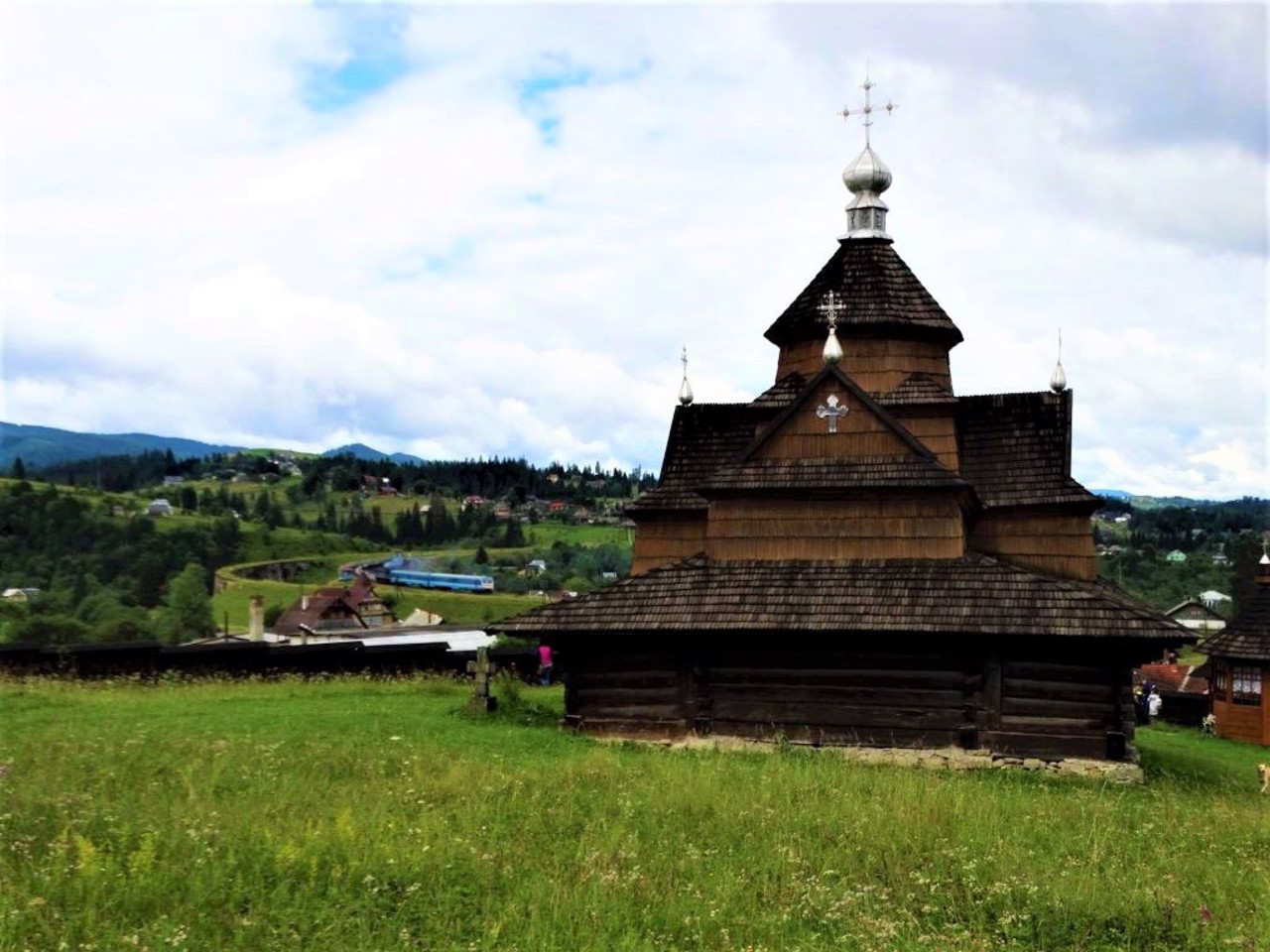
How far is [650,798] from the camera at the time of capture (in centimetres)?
1153

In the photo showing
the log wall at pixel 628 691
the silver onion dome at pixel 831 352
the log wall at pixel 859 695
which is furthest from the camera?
the silver onion dome at pixel 831 352

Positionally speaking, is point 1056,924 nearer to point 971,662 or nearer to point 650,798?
point 650,798

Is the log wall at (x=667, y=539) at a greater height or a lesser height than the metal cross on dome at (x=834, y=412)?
lesser

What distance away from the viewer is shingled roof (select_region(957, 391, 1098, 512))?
64.8ft

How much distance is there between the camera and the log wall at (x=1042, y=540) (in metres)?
19.8

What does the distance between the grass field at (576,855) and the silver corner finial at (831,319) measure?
7.09 meters

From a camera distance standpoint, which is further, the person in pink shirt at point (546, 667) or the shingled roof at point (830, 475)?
the person in pink shirt at point (546, 667)

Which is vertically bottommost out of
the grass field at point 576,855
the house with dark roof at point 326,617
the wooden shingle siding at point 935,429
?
the house with dark roof at point 326,617

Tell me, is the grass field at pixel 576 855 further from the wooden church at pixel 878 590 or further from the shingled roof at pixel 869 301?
the shingled roof at pixel 869 301

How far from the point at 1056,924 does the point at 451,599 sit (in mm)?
107743

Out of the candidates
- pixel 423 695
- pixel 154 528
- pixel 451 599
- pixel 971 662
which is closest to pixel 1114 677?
pixel 971 662

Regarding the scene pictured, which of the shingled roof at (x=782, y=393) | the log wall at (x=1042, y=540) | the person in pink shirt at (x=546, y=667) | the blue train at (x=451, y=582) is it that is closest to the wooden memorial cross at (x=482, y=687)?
the shingled roof at (x=782, y=393)

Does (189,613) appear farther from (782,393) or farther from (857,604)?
(857,604)

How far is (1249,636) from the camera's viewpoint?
98.1 feet
